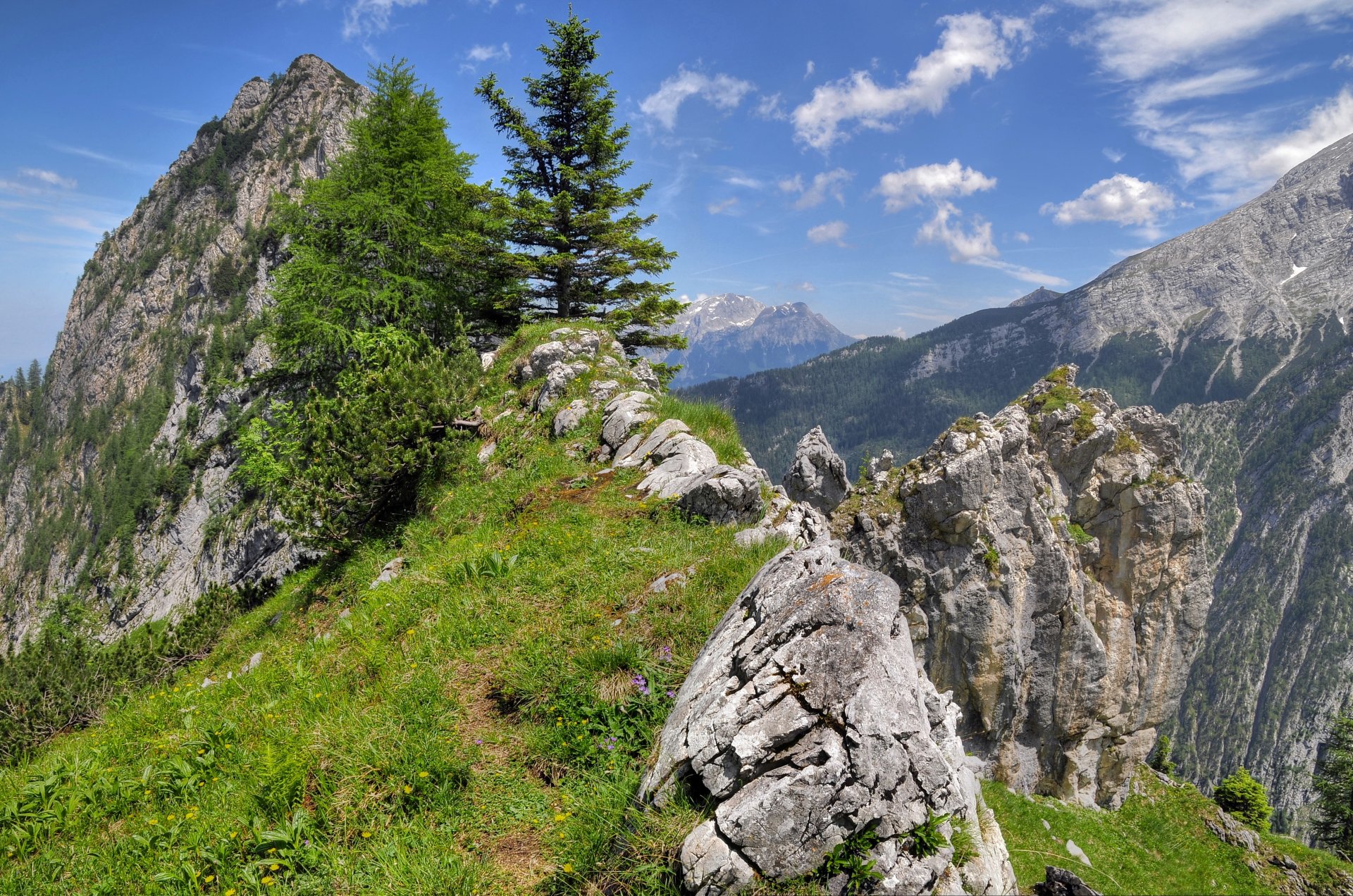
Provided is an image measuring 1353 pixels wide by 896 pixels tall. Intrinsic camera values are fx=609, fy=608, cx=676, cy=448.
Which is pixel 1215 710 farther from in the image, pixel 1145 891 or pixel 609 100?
pixel 609 100

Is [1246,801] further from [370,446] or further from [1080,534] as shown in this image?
[370,446]

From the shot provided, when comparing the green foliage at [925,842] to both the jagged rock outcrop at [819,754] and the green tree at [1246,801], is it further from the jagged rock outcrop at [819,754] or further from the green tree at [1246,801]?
the green tree at [1246,801]

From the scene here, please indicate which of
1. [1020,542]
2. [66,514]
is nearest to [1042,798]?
[1020,542]

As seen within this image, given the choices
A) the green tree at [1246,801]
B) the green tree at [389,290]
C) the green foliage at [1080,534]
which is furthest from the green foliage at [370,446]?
the green tree at [1246,801]

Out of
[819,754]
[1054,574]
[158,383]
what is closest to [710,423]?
[819,754]

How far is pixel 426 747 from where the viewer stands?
535 cm

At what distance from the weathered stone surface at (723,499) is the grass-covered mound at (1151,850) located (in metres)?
14.0

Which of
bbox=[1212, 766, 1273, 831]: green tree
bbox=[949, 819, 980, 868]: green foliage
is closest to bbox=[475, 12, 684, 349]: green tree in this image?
bbox=[949, 819, 980, 868]: green foliage

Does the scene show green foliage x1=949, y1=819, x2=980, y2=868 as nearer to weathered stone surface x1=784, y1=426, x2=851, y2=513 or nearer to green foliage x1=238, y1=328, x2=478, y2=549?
green foliage x1=238, y1=328, x2=478, y2=549

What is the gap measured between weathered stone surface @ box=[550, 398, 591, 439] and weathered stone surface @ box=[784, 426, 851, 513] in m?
16.2

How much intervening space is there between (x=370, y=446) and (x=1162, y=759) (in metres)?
74.5

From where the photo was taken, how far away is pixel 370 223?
19609 mm

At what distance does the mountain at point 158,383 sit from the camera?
103 metres

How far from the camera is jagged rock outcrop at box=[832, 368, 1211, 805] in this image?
33562 mm
